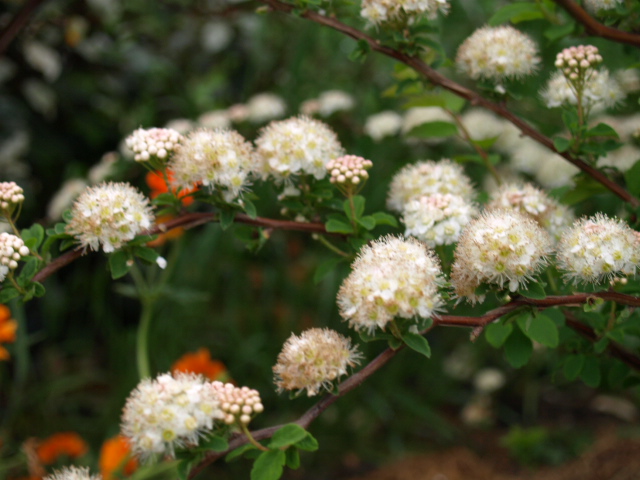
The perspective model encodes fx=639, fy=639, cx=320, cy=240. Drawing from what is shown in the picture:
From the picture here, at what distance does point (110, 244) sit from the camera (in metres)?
1.00

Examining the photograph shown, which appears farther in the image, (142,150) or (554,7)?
(554,7)

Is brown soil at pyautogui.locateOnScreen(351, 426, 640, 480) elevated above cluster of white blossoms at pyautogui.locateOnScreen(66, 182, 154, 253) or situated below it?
below

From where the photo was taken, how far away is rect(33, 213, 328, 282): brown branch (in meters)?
1.00

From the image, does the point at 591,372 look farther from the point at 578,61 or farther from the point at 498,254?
the point at 578,61

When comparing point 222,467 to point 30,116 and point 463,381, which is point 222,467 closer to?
point 463,381

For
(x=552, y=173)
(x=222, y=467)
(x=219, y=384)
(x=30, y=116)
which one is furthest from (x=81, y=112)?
(x=219, y=384)

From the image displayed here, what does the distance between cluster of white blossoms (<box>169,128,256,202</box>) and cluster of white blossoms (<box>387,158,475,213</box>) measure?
35 cm

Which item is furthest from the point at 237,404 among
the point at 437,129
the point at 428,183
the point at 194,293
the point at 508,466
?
the point at 508,466

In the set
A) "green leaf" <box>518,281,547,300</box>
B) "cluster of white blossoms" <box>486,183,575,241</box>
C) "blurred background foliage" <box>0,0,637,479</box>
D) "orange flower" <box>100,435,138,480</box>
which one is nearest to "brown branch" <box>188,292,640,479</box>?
"green leaf" <box>518,281,547,300</box>

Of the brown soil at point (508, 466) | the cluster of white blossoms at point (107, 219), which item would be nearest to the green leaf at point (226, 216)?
the cluster of white blossoms at point (107, 219)

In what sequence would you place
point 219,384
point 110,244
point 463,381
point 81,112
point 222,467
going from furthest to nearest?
point 463,381
point 81,112
point 222,467
point 110,244
point 219,384

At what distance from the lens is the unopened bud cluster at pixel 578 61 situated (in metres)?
1.11

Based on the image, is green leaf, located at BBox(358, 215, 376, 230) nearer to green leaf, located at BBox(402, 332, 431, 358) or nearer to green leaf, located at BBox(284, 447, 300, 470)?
green leaf, located at BBox(402, 332, 431, 358)

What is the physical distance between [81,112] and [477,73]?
1.76m
